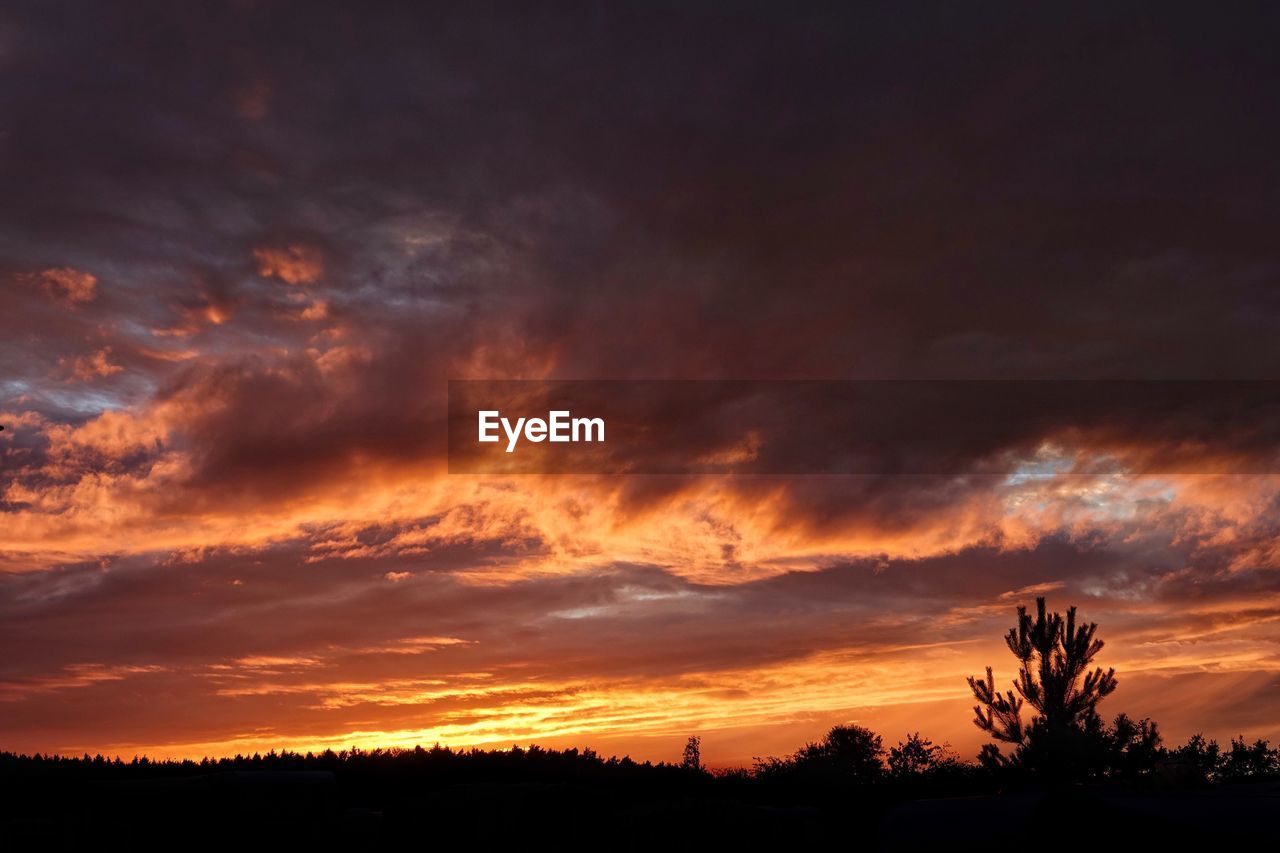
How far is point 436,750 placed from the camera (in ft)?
111

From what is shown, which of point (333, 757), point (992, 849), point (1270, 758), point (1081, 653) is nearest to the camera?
point (992, 849)

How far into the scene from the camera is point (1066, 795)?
9.20m

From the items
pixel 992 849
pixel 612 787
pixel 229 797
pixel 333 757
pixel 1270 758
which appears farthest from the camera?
pixel 1270 758

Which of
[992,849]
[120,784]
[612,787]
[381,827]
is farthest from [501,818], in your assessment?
[612,787]

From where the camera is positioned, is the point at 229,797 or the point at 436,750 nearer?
the point at 229,797

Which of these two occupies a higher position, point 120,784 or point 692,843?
point 120,784

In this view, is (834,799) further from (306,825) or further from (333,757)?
(306,825)

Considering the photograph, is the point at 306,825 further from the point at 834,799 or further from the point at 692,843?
the point at 834,799

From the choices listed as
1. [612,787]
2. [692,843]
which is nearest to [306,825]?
[692,843]

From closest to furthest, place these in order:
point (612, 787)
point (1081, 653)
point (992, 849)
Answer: point (992, 849)
point (612, 787)
point (1081, 653)

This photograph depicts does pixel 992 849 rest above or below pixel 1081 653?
below

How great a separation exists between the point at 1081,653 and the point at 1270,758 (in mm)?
15511

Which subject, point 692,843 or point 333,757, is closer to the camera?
point 692,843

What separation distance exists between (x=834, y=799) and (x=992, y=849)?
78.1 ft
